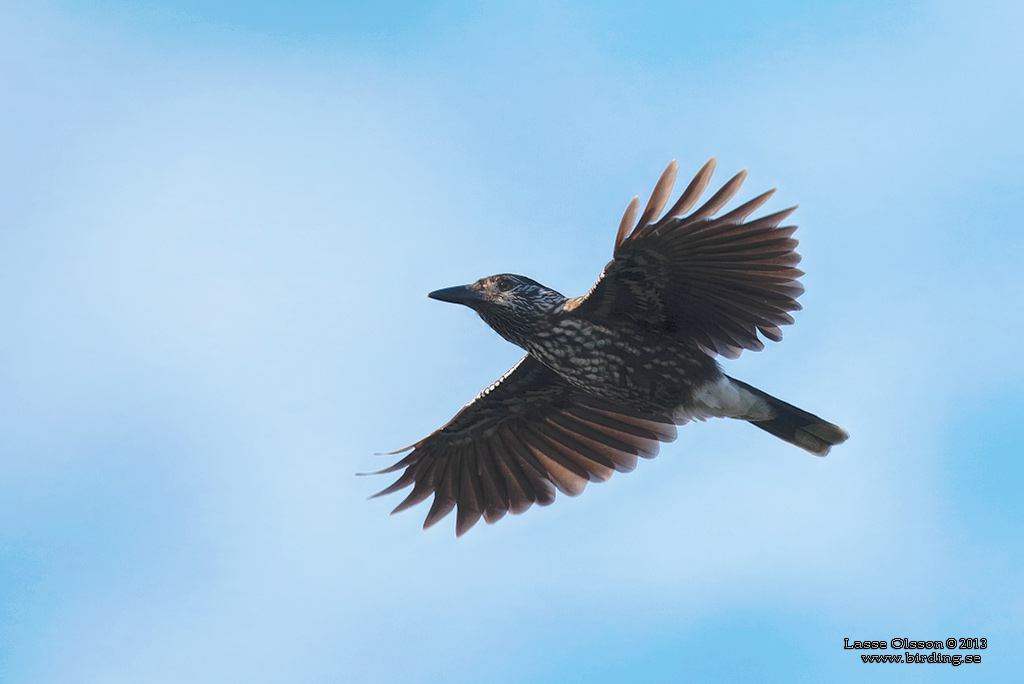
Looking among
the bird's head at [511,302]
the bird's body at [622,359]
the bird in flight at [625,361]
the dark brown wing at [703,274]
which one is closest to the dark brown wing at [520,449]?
the bird in flight at [625,361]

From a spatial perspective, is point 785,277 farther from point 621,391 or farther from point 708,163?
point 621,391

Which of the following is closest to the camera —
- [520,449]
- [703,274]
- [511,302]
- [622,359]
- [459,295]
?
[703,274]

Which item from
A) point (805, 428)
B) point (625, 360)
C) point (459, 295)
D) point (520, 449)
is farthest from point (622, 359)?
point (520, 449)

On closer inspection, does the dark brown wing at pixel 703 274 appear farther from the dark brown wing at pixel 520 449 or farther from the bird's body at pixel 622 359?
the dark brown wing at pixel 520 449

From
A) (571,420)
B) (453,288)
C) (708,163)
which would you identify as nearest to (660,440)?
(571,420)

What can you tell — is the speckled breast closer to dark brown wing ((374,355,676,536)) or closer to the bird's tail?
the bird's tail

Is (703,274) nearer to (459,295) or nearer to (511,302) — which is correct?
(511,302)
